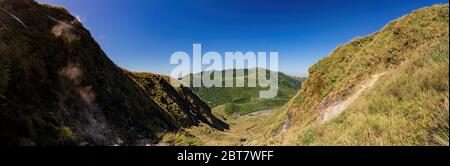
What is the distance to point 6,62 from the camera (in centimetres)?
1514

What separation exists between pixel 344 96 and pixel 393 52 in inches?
231

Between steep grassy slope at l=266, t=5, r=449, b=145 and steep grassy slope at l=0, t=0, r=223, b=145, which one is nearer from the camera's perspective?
steep grassy slope at l=266, t=5, r=449, b=145

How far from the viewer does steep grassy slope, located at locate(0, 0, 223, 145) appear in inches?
458

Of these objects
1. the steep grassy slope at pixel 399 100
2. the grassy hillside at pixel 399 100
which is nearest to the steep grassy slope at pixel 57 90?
the grassy hillside at pixel 399 100

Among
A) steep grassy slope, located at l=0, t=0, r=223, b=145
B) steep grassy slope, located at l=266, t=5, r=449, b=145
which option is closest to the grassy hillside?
steep grassy slope, located at l=266, t=5, r=449, b=145

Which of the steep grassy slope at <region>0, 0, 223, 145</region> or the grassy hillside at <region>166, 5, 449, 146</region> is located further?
the steep grassy slope at <region>0, 0, 223, 145</region>

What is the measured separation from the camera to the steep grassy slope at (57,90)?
11641 millimetres

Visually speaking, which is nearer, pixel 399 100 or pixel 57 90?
pixel 399 100

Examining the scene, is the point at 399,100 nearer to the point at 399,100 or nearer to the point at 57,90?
the point at 399,100

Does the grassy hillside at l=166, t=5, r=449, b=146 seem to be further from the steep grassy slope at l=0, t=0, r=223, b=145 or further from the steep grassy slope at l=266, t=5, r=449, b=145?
the steep grassy slope at l=0, t=0, r=223, b=145

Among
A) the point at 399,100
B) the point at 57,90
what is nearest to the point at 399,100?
the point at 399,100

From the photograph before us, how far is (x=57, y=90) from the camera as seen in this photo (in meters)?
18.1

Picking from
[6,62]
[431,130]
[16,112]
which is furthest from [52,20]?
[431,130]
